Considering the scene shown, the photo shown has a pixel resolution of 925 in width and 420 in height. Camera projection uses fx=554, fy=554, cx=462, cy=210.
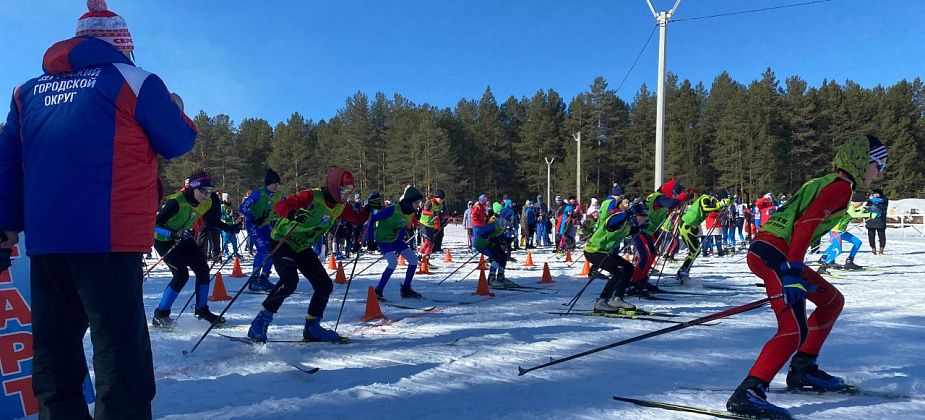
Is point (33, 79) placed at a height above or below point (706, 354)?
above

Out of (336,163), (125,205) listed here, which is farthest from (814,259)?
(336,163)

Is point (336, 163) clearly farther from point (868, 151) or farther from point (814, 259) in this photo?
point (868, 151)

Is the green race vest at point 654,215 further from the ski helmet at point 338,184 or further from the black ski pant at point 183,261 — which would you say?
the black ski pant at point 183,261

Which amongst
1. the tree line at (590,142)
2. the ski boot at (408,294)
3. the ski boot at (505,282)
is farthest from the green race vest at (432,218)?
the tree line at (590,142)

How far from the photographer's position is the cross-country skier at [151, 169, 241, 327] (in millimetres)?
6810

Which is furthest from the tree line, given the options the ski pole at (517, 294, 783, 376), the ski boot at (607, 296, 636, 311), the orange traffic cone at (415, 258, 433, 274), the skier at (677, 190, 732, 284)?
the ski pole at (517, 294, 783, 376)

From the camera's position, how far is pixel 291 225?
19.3 ft

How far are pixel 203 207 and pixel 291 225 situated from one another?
7.03ft

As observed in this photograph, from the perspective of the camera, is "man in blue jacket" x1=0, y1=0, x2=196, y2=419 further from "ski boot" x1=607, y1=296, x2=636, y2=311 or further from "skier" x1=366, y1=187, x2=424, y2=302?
"skier" x1=366, y1=187, x2=424, y2=302

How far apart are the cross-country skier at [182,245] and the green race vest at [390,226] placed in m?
2.96

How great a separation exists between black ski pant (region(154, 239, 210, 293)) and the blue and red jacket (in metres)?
4.95

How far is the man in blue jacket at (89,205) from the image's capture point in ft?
6.75

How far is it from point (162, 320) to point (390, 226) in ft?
12.5

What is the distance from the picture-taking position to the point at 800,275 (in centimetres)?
349
